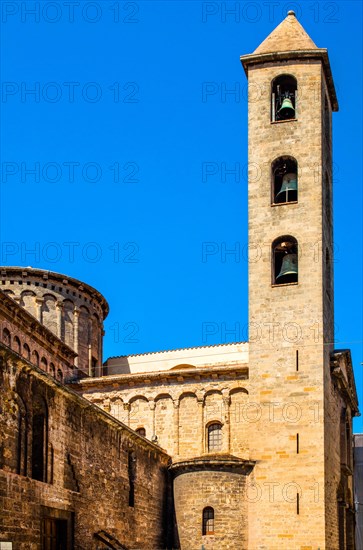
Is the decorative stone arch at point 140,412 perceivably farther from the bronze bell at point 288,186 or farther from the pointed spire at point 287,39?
the pointed spire at point 287,39

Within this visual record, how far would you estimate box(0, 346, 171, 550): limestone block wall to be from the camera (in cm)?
2136

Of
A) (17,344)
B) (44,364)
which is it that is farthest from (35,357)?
(17,344)

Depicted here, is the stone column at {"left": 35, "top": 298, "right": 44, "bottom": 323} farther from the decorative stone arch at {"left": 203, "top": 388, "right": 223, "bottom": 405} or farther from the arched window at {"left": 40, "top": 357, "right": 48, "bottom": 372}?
the decorative stone arch at {"left": 203, "top": 388, "right": 223, "bottom": 405}

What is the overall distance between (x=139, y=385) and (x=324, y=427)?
8.46m

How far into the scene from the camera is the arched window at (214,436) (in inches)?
1425

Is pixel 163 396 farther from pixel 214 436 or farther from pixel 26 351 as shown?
pixel 26 351

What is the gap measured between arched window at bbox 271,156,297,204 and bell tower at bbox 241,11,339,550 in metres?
0.05

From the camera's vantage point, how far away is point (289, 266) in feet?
116

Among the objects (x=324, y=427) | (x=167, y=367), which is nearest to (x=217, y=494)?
(x=324, y=427)

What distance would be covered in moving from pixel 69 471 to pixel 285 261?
44.4 ft

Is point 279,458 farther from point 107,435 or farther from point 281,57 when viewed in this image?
point 281,57

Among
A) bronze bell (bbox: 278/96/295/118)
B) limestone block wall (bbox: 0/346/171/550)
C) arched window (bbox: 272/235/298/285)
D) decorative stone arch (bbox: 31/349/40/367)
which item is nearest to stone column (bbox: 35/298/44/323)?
decorative stone arch (bbox: 31/349/40/367)

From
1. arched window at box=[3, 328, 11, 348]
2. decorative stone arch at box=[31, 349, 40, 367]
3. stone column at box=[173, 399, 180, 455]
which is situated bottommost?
stone column at box=[173, 399, 180, 455]

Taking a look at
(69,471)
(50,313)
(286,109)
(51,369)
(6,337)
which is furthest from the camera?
(50,313)
